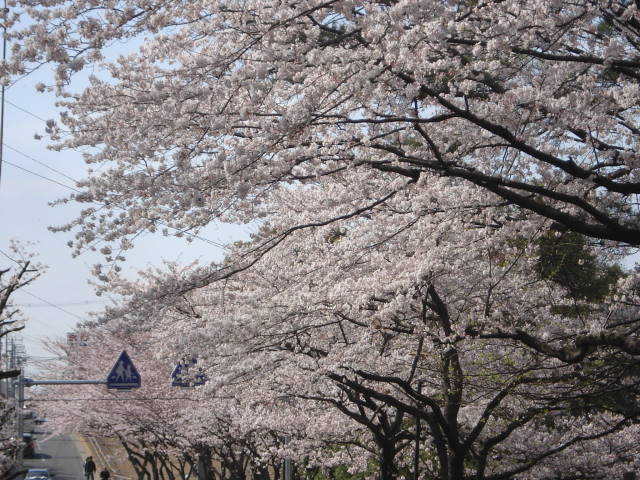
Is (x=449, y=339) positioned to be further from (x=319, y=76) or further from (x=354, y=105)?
(x=319, y=76)

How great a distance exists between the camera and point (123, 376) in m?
16.4

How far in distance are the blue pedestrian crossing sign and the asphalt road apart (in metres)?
21.7

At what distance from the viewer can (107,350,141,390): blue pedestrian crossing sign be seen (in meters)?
16.1

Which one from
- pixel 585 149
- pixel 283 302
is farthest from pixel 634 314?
pixel 283 302

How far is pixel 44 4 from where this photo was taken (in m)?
5.24

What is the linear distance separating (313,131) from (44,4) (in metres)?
2.36

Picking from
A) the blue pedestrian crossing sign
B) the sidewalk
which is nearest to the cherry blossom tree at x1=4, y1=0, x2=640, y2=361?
the blue pedestrian crossing sign

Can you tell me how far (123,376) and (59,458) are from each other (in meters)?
41.1

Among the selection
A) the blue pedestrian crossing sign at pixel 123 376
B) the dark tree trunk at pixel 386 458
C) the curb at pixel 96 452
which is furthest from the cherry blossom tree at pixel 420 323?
the curb at pixel 96 452

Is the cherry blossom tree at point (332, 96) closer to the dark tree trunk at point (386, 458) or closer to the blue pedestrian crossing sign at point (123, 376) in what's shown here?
the dark tree trunk at point (386, 458)

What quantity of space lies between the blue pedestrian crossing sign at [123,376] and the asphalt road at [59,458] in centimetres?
2168

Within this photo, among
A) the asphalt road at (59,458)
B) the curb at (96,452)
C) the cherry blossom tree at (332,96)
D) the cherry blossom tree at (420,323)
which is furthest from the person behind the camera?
the curb at (96,452)

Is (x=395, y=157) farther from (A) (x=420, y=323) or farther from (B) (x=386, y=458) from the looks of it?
(B) (x=386, y=458)

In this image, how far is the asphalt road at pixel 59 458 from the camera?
141 ft
